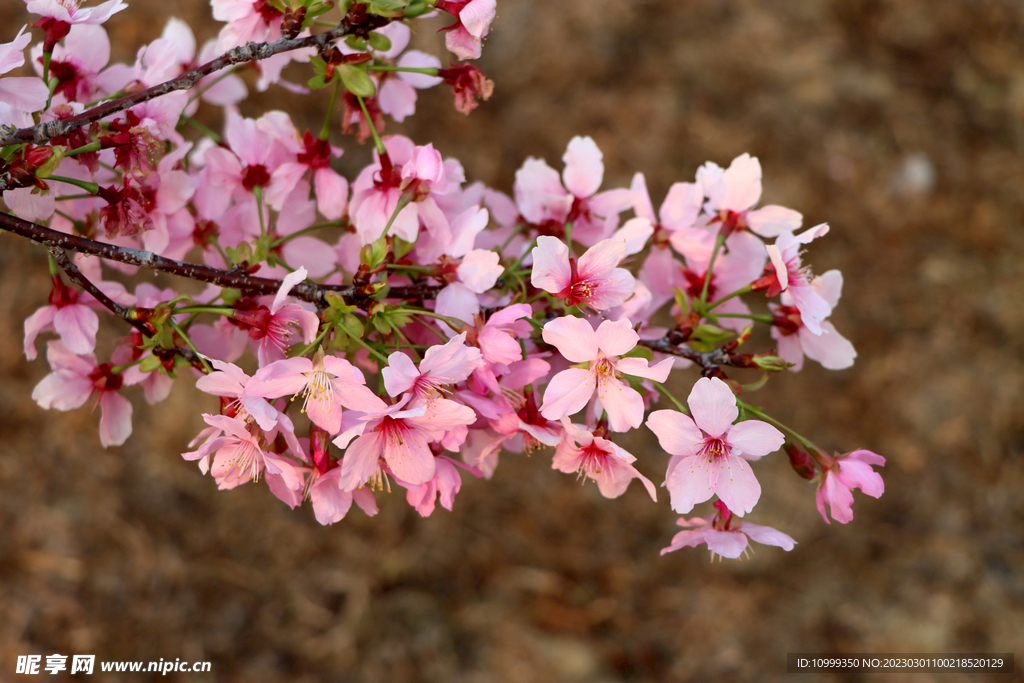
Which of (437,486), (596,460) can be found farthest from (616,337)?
(437,486)

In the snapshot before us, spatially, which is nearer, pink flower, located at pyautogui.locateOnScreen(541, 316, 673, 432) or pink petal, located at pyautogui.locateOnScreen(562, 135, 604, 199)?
pink flower, located at pyautogui.locateOnScreen(541, 316, 673, 432)

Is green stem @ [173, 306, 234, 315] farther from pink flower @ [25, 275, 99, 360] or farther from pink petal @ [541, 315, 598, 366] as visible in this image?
pink petal @ [541, 315, 598, 366]

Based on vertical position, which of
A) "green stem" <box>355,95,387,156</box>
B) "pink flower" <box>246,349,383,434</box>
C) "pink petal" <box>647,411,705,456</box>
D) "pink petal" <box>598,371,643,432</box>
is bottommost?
"pink petal" <box>647,411,705,456</box>

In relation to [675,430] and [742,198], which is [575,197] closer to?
[742,198]

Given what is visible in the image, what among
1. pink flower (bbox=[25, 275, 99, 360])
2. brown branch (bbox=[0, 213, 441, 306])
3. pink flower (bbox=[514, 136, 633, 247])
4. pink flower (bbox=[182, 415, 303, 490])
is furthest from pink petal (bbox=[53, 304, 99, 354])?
pink flower (bbox=[514, 136, 633, 247])

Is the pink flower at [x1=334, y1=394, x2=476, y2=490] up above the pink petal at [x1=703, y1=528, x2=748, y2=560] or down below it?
above

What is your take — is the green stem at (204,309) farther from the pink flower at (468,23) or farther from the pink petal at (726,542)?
the pink petal at (726,542)

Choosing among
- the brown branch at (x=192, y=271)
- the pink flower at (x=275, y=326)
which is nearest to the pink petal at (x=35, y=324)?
the brown branch at (x=192, y=271)
